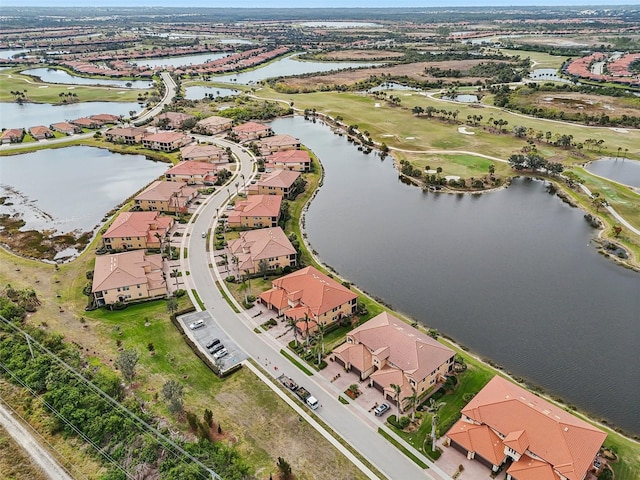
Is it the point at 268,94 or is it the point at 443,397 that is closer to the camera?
the point at 443,397

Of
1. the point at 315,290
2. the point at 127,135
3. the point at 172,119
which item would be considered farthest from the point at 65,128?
the point at 315,290

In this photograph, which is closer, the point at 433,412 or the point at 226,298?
the point at 433,412

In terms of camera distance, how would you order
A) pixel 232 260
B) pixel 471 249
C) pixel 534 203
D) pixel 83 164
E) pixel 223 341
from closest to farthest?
pixel 223 341
pixel 232 260
pixel 471 249
pixel 534 203
pixel 83 164

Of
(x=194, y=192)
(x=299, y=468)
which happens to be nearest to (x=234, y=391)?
(x=299, y=468)

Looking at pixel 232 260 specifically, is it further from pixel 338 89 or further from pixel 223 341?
pixel 338 89

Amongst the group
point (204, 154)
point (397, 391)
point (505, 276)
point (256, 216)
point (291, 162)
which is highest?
point (397, 391)

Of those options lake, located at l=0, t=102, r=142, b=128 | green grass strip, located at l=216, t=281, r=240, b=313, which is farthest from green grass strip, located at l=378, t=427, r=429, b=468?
lake, located at l=0, t=102, r=142, b=128

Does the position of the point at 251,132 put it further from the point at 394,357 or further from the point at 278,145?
the point at 394,357
